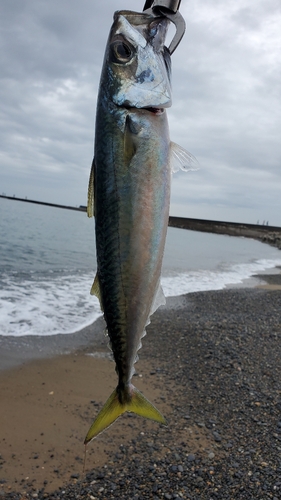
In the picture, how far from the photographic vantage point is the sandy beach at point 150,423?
4906mm

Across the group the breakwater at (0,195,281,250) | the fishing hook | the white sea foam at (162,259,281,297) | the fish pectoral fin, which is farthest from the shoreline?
the breakwater at (0,195,281,250)

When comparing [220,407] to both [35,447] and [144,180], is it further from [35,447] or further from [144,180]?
[144,180]

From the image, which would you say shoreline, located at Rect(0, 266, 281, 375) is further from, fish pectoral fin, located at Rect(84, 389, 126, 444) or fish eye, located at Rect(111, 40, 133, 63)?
fish eye, located at Rect(111, 40, 133, 63)

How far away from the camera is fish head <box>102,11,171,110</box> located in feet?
6.37

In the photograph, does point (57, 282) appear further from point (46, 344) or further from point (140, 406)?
point (140, 406)

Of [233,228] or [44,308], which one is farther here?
[233,228]

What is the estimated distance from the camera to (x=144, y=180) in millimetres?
1950

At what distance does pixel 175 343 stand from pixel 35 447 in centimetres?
521

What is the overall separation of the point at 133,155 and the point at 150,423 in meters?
5.40

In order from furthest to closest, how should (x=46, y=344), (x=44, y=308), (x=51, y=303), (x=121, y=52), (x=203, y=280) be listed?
(x=203, y=280) → (x=51, y=303) → (x=44, y=308) → (x=46, y=344) → (x=121, y=52)

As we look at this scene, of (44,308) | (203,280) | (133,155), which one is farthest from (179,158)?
(203,280)

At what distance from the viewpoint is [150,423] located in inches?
248

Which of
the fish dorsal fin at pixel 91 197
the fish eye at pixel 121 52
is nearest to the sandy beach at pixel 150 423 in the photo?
the fish dorsal fin at pixel 91 197

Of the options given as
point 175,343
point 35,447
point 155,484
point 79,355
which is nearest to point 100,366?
point 79,355
